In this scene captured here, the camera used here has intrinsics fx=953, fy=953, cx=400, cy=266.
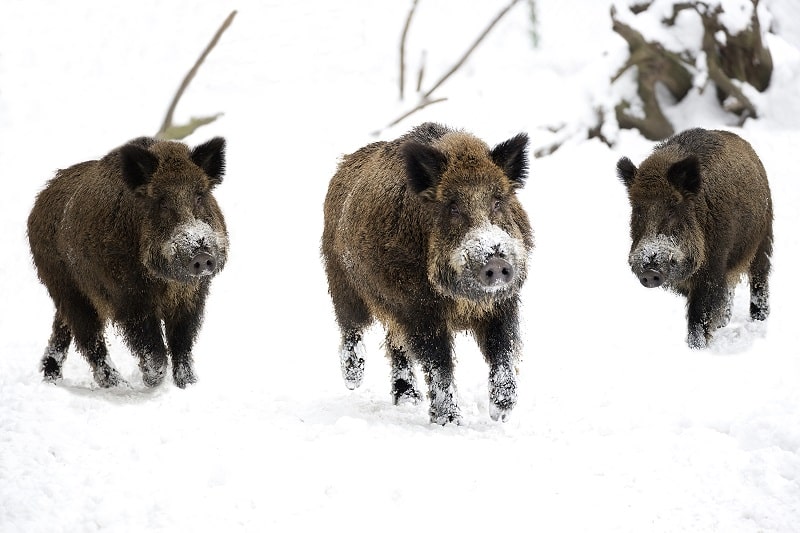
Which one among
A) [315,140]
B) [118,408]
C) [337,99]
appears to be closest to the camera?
[118,408]

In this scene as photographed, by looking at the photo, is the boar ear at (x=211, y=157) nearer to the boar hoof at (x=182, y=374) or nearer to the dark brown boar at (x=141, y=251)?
the dark brown boar at (x=141, y=251)

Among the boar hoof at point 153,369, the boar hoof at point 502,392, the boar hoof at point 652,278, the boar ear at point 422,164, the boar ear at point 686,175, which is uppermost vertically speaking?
the boar ear at point 422,164

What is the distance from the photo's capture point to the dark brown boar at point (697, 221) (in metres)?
8.43

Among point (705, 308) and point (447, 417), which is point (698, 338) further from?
point (447, 417)

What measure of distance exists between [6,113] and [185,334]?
30.4 ft

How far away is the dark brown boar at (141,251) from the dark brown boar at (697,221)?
3752 mm

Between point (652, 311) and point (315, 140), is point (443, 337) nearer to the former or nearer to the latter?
point (652, 311)

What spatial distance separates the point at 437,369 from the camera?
666cm

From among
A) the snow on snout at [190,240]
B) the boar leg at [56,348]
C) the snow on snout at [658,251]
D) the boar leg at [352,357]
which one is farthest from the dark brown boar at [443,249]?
the boar leg at [56,348]

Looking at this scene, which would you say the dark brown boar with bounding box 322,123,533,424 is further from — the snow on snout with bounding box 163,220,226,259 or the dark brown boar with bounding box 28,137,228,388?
the dark brown boar with bounding box 28,137,228,388

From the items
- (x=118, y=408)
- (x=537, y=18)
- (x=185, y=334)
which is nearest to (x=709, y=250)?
(x=185, y=334)

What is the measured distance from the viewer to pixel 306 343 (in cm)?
1041

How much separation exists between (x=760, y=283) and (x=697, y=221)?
1421 mm

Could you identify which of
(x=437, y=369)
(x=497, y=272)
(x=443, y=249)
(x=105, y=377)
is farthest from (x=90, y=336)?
(x=497, y=272)
